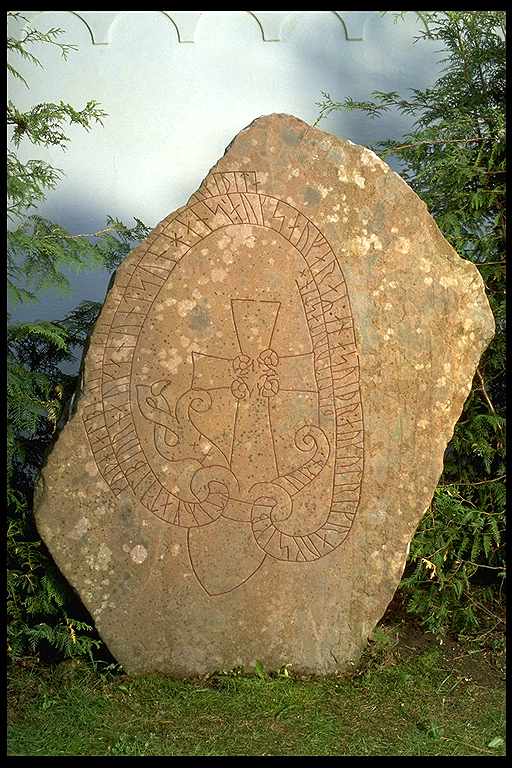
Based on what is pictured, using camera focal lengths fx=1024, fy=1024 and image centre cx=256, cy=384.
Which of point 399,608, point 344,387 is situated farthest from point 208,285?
point 399,608

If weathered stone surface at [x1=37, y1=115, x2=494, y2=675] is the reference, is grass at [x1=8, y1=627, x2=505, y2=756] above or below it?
below

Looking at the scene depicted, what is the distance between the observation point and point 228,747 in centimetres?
309

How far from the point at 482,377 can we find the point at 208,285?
1373mm

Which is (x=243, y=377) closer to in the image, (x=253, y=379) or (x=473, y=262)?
(x=253, y=379)

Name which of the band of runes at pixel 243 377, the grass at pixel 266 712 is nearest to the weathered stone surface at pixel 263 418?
the band of runes at pixel 243 377

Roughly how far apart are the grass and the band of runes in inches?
18.9

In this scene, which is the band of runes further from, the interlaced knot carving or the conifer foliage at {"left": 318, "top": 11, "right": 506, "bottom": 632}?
the conifer foliage at {"left": 318, "top": 11, "right": 506, "bottom": 632}

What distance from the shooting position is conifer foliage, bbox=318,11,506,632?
403cm

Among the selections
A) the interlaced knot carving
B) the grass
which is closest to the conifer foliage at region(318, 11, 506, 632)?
the grass

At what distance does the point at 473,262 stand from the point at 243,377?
4.30ft

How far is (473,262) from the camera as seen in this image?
169 inches

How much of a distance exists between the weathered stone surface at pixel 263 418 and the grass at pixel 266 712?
11 cm

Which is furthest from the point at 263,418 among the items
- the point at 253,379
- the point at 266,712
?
the point at 266,712

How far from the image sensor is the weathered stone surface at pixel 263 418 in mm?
3473
